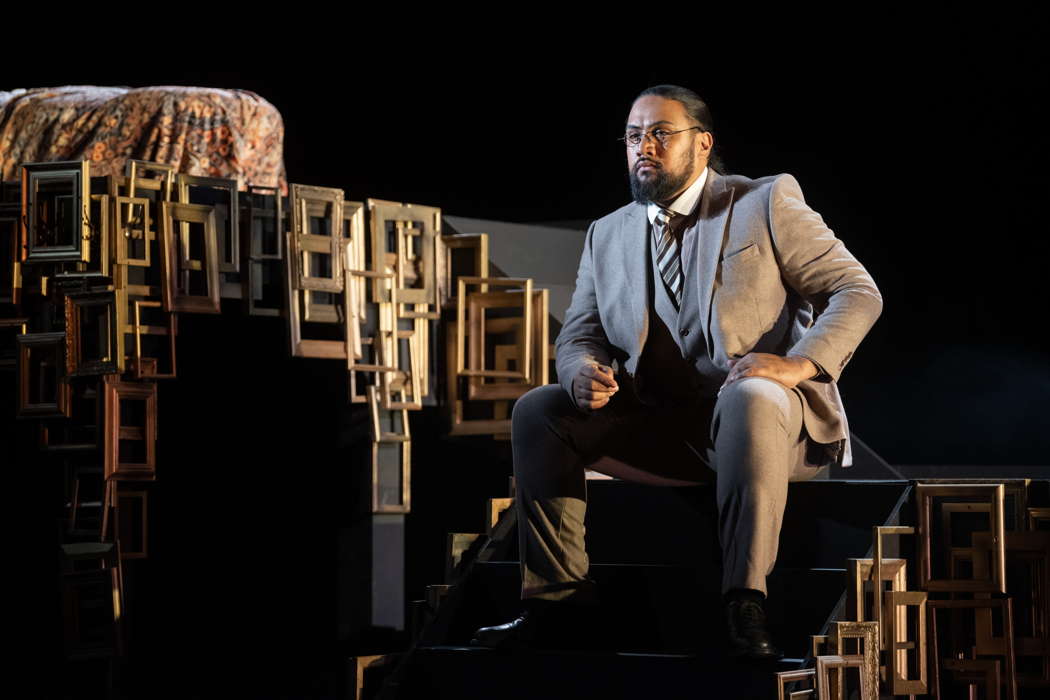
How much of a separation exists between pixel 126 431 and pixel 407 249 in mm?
1050

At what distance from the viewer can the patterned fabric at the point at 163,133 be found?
6414mm

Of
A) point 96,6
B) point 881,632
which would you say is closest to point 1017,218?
point 881,632

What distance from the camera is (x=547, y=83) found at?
5.70 m

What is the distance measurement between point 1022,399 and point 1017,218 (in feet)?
2.41

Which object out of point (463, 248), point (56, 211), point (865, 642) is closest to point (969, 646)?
point (865, 642)

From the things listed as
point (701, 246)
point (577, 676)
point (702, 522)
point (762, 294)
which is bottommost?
point (577, 676)

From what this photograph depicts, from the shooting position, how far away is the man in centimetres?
257

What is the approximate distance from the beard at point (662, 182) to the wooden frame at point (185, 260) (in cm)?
182

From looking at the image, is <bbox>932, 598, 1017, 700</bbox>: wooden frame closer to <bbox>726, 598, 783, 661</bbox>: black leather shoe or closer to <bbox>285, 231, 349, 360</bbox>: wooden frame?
<bbox>726, 598, 783, 661</bbox>: black leather shoe

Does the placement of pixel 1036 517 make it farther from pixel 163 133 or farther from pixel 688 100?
pixel 163 133

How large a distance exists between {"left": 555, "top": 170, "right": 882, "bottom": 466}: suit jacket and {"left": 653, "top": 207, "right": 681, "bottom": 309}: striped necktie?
0.10 feet

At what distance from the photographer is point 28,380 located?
4.13 meters

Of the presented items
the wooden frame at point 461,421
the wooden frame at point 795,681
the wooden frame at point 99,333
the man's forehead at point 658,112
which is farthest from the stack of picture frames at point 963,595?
the wooden frame at point 99,333

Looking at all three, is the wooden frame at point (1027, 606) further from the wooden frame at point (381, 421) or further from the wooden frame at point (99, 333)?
the wooden frame at point (99, 333)
